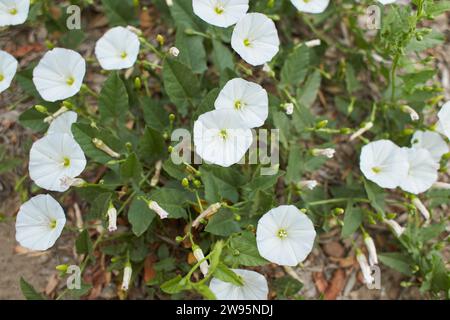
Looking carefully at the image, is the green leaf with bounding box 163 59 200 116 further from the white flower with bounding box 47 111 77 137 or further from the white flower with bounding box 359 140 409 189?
the white flower with bounding box 359 140 409 189

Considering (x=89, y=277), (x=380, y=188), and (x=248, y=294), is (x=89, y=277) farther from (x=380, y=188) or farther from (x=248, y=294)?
(x=380, y=188)

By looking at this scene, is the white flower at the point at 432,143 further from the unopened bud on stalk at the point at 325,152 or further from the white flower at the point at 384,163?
the unopened bud on stalk at the point at 325,152

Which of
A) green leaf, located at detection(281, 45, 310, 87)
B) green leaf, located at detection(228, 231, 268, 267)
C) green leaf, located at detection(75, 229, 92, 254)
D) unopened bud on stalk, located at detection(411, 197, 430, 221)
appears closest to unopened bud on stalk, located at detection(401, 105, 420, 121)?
unopened bud on stalk, located at detection(411, 197, 430, 221)

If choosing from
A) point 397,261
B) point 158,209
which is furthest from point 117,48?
point 397,261

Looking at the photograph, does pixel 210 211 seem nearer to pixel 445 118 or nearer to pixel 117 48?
pixel 117 48

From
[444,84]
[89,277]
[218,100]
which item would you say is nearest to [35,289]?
[89,277]

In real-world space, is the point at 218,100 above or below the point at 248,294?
above
